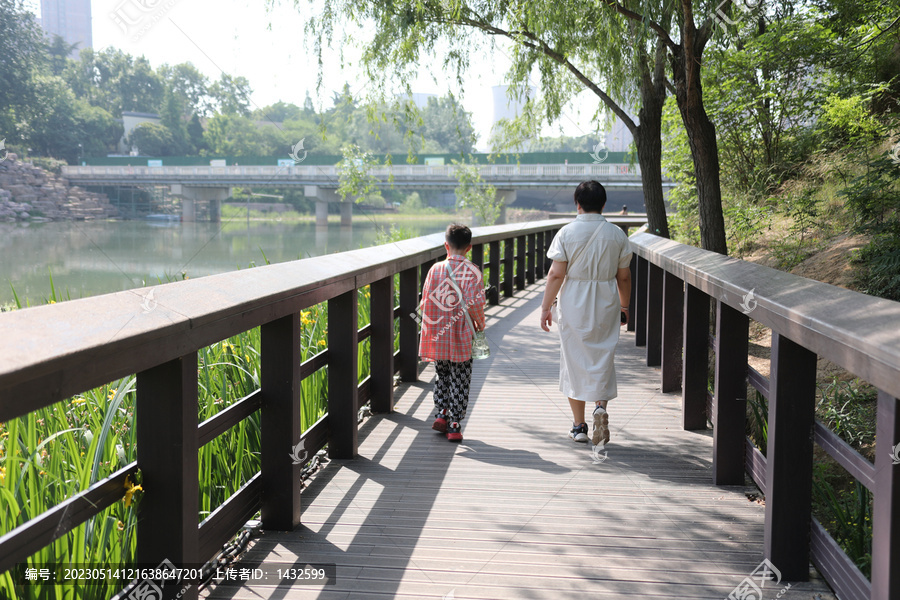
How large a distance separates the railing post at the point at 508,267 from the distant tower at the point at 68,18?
7408mm

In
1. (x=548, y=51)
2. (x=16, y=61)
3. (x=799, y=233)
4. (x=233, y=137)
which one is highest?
(x=233, y=137)

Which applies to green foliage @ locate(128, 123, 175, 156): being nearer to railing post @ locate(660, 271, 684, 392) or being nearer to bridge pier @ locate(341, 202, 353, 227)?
railing post @ locate(660, 271, 684, 392)

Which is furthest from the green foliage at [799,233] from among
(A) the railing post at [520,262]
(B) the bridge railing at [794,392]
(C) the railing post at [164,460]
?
(C) the railing post at [164,460]

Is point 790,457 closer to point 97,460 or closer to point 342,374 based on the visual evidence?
point 342,374

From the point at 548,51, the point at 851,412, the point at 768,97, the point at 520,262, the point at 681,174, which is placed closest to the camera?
the point at 851,412

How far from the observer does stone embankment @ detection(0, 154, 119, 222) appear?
15023 millimetres

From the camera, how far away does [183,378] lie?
7.33 ft

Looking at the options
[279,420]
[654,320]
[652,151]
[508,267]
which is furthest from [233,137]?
[279,420]

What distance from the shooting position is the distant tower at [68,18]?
38.3ft

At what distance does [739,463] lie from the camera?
151 inches

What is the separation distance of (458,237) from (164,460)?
288cm

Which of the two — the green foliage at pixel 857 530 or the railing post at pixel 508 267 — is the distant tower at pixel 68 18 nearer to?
the railing post at pixel 508 267

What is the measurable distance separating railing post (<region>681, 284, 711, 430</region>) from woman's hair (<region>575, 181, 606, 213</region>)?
0.77m

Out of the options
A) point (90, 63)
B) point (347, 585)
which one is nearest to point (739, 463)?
point (347, 585)
